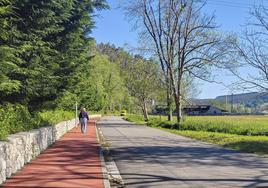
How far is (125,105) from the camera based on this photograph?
14162 centimetres

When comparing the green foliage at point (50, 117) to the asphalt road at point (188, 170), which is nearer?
the asphalt road at point (188, 170)

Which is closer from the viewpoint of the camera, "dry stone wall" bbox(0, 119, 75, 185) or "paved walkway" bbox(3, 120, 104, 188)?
"paved walkway" bbox(3, 120, 104, 188)

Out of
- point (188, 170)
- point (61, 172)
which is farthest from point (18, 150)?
point (188, 170)

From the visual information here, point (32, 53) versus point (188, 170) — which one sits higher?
point (32, 53)

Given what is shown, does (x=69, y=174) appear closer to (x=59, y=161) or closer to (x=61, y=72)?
(x=59, y=161)

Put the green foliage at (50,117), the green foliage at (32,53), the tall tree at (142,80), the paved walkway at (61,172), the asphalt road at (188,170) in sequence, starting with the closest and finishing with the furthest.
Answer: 1. the paved walkway at (61,172)
2. the asphalt road at (188,170)
3. the green foliage at (32,53)
4. the green foliage at (50,117)
5. the tall tree at (142,80)

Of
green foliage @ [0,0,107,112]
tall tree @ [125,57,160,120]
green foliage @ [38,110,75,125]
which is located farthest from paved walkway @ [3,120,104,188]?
tall tree @ [125,57,160,120]

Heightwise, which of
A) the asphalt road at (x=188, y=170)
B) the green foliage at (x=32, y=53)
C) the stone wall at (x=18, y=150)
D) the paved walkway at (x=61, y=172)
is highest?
the green foliage at (x=32, y=53)

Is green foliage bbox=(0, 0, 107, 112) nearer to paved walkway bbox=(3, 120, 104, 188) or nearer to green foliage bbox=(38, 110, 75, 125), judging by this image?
green foliage bbox=(38, 110, 75, 125)

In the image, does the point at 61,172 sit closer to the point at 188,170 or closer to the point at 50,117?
the point at 188,170

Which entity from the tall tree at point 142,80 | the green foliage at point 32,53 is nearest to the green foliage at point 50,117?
the green foliage at point 32,53

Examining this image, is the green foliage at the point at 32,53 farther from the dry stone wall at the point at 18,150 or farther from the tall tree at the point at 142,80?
the tall tree at the point at 142,80

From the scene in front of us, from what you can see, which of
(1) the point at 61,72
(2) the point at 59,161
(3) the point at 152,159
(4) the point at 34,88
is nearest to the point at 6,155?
(2) the point at 59,161

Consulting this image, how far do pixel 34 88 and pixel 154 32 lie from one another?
1336 inches
